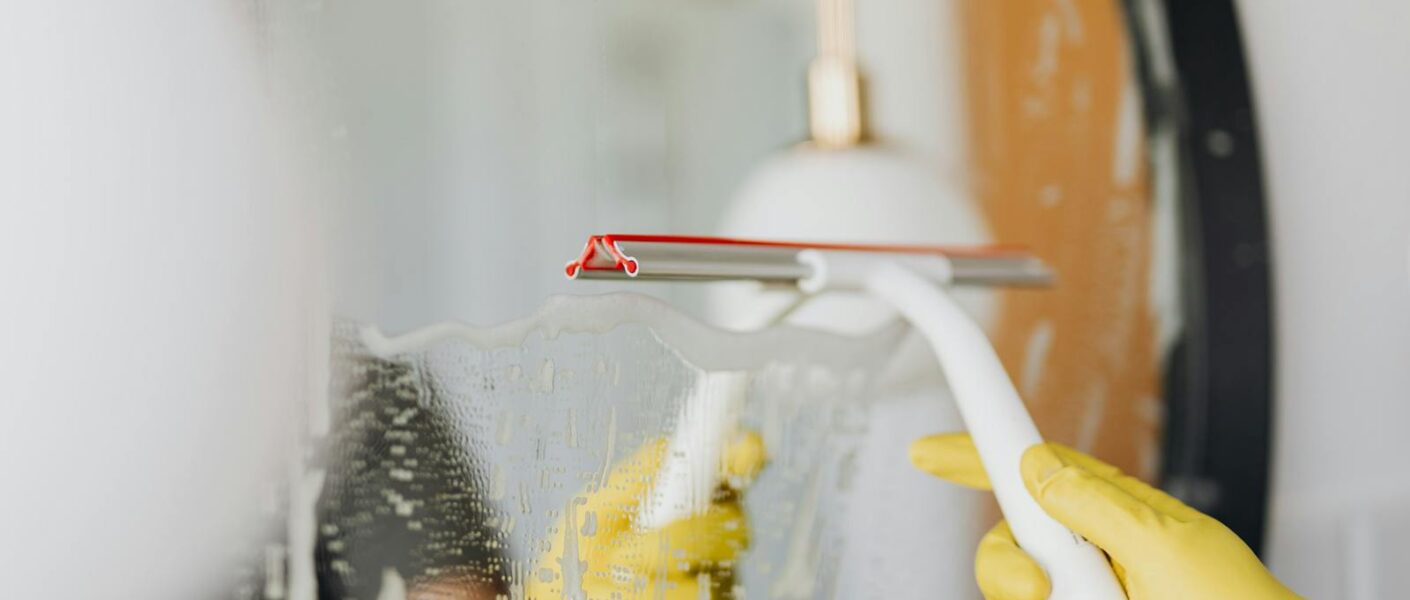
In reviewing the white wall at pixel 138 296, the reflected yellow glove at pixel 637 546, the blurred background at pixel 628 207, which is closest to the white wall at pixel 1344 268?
the blurred background at pixel 628 207

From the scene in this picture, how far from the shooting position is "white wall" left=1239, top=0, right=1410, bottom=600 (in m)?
0.75

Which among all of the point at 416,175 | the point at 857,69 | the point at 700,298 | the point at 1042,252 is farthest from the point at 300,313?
the point at 1042,252

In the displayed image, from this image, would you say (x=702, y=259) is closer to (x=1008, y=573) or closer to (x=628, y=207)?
(x=628, y=207)

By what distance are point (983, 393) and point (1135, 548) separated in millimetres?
88

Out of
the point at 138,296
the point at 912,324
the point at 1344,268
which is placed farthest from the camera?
the point at 1344,268

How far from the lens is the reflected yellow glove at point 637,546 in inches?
18.2

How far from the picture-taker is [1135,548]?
0.46 meters

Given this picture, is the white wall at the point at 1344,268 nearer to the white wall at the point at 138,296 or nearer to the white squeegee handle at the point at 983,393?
the white squeegee handle at the point at 983,393

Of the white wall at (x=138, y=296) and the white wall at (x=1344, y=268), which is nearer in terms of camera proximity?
the white wall at (x=138, y=296)

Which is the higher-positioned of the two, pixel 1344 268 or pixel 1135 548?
pixel 1344 268

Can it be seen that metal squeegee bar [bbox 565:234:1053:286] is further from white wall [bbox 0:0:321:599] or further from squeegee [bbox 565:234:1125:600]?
white wall [bbox 0:0:321:599]

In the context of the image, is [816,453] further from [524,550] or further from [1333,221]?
[1333,221]

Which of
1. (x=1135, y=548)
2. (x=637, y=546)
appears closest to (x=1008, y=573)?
(x=1135, y=548)

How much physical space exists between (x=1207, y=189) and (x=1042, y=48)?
0.49 feet
